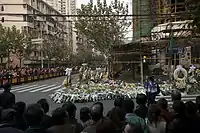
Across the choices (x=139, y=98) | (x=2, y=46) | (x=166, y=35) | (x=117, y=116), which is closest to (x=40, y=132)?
A: (x=117, y=116)

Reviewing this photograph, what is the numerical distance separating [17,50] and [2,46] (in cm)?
740

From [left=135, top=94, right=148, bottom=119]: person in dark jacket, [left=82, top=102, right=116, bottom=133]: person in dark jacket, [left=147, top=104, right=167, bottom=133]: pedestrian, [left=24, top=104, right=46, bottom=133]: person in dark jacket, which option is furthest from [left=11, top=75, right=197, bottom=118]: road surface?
[left=24, top=104, right=46, bottom=133]: person in dark jacket

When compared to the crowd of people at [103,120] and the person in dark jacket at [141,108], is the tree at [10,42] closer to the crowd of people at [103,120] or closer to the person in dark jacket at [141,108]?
the person in dark jacket at [141,108]

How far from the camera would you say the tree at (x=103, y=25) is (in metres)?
Answer: 41.7

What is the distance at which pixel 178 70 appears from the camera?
62.3 ft

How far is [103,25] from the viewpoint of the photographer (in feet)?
137

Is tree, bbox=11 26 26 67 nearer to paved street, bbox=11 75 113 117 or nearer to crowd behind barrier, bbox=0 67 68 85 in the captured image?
crowd behind barrier, bbox=0 67 68 85

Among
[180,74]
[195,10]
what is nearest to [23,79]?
[180,74]

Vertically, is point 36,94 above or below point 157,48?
below

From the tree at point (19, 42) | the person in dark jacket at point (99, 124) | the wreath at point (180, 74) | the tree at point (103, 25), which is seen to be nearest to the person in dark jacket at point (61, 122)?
the person in dark jacket at point (99, 124)

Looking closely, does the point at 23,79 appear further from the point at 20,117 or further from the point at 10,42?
the point at 20,117

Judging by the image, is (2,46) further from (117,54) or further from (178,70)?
(178,70)

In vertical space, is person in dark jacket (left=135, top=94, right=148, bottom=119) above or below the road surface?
above

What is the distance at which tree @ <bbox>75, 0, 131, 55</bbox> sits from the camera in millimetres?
41656
